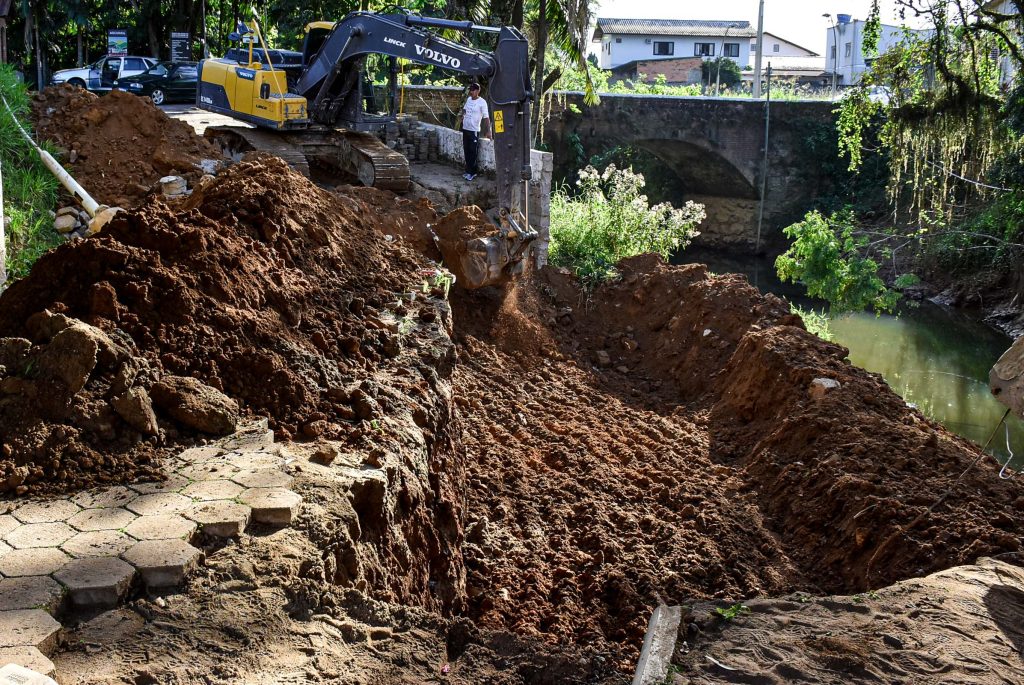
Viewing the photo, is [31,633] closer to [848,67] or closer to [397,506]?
[397,506]

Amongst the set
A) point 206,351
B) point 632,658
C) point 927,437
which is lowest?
point 632,658

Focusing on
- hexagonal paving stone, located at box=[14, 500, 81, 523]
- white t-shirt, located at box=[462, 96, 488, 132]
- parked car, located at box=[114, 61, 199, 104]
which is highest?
parked car, located at box=[114, 61, 199, 104]

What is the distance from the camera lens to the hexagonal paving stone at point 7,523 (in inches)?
168

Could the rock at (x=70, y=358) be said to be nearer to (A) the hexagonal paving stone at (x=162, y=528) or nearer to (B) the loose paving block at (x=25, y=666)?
(A) the hexagonal paving stone at (x=162, y=528)

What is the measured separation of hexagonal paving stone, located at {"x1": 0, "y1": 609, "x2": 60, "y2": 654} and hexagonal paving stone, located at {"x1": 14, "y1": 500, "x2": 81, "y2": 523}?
2.51 ft

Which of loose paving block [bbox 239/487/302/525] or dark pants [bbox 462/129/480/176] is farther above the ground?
dark pants [bbox 462/129/480/176]

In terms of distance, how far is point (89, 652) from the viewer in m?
3.55

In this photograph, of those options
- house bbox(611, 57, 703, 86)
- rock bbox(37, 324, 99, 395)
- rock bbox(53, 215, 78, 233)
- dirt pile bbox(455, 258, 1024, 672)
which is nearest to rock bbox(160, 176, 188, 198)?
rock bbox(53, 215, 78, 233)

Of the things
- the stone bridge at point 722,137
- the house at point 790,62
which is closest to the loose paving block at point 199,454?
the stone bridge at point 722,137

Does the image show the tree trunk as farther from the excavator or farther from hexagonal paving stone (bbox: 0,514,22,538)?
hexagonal paving stone (bbox: 0,514,22,538)

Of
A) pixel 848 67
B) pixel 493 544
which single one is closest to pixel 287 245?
pixel 493 544

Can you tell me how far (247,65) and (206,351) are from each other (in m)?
9.74

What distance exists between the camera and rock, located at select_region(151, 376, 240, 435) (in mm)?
5180

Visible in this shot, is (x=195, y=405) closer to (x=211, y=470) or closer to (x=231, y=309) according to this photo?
(x=211, y=470)
